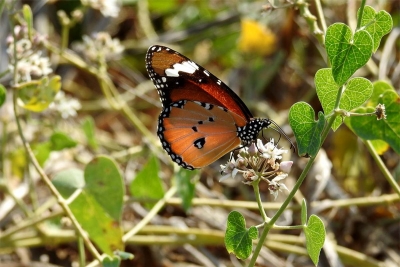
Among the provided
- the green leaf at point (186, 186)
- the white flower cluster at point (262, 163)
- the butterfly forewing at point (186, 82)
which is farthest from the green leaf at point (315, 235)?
the green leaf at point (186, 186)

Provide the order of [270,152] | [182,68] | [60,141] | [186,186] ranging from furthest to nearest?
[60,141] → [186,186] → [182,68] → [270,152]

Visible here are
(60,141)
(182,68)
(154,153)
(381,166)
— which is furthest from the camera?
(154,153)

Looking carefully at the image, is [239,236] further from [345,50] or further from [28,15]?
[28,15]

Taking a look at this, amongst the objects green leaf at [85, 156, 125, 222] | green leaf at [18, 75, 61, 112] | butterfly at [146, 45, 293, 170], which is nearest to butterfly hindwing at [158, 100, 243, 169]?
butterfly at [146, 45, 293, 170]

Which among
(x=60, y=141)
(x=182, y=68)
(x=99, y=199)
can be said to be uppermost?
(x=182, y=68)

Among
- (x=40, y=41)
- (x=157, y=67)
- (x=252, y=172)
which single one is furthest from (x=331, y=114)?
(x=40, y=41)

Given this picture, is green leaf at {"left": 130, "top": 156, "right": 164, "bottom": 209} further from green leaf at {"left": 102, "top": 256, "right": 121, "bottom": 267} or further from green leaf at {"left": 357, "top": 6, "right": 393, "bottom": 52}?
green leaf at {"left": 357, "top": 6, "right": 393, "bottom": 52}

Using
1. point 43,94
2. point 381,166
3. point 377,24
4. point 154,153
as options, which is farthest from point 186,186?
point 377,24

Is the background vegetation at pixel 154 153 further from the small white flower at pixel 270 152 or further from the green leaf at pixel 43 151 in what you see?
the small white flower at pixel 270 152
